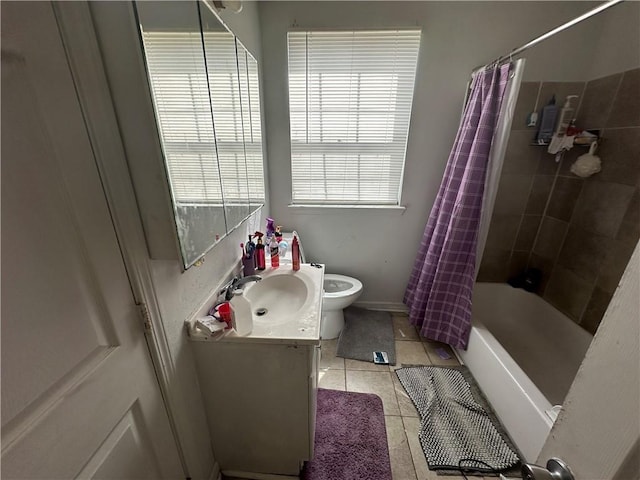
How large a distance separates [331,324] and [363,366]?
36cm

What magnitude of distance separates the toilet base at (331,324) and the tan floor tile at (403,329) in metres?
0.47

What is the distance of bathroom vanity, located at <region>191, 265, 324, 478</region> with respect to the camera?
895 mm

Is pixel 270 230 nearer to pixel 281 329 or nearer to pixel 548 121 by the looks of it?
pixel 281 329

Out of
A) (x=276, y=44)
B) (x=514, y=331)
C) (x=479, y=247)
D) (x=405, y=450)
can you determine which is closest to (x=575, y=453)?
(x=405, y=450)

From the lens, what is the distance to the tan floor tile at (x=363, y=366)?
170 cm

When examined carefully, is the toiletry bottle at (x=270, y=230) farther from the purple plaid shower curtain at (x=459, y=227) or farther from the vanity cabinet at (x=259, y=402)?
the purple plaid shower curtain at (x=459, y=227)

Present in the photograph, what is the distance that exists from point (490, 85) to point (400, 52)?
616 millimetres

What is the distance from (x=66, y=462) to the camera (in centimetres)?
49

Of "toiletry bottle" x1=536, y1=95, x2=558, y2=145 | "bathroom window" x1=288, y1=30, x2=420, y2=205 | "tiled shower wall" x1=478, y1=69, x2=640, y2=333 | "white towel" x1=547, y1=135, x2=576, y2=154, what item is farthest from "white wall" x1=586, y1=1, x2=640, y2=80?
"bathroom window" x1=288, y1=30, x2=420, y2=205

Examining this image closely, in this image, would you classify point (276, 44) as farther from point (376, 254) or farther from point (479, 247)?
point (479, 247)

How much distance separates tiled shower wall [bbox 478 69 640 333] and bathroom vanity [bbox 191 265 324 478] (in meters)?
1.75

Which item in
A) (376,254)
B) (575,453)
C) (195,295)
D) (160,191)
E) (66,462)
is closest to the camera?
(575,453)

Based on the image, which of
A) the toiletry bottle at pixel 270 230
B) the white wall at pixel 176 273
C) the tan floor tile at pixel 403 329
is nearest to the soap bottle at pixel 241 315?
the white wall at pixel 176 273

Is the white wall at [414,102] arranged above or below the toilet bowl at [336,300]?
above
